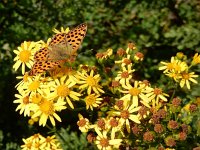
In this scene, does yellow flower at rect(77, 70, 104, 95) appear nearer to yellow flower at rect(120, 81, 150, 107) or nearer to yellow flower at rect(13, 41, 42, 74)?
yellow flower at rect(120, 81, 150, 107)

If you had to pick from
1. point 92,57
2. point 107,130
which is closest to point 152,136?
point 107,130

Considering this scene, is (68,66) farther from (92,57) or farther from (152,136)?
(92,57)

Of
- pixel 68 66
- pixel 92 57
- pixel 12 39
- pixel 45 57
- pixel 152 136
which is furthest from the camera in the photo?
pixel 92 57

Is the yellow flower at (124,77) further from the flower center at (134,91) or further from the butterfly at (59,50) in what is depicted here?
the butterfly at (59,50)

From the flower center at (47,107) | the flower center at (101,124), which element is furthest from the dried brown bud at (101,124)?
the flower center at (47,107)

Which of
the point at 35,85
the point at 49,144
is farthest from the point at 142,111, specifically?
the point at 49,144
